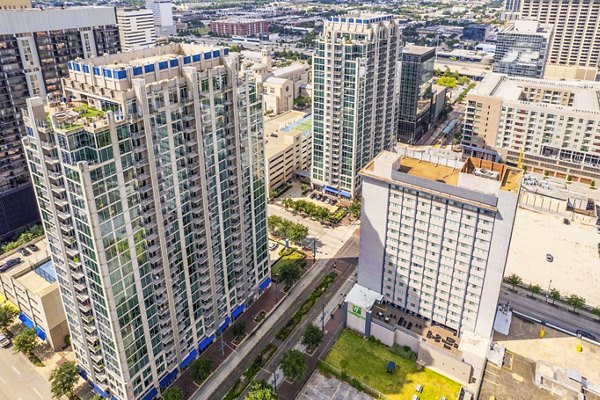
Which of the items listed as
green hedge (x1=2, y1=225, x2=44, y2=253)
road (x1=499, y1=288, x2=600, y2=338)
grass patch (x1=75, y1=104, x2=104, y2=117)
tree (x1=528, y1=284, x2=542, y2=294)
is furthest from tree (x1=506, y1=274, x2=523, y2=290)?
green hedge (x1=2, y1=225, x2=44, y2=253)

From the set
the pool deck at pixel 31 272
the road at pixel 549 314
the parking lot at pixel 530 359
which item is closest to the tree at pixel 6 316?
the pool deck at pixel 31 272

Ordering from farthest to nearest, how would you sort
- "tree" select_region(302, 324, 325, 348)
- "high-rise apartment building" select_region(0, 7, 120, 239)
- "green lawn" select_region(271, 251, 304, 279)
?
"green lawn" select_region(271, 251, 304, 279)
"high-rise apartment building" select_region(0, 7, 120, 239)
"tree" select_region(302, 324, 325, 348)

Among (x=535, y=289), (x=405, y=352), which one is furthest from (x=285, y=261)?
(x=535, y=289)

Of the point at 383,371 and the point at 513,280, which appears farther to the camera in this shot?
the point at 513,280

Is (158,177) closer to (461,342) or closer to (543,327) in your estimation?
(461,342)

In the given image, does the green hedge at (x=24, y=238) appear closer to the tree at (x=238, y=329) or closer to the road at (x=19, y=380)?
the road at (x=19, y=380)

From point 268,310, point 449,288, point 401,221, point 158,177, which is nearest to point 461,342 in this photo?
point 449,288

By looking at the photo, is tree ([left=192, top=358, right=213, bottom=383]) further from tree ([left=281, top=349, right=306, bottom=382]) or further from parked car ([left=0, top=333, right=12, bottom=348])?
parked car ([left=0, top=333, right=12, bottom=348])

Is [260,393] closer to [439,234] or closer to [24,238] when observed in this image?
[439,234]
